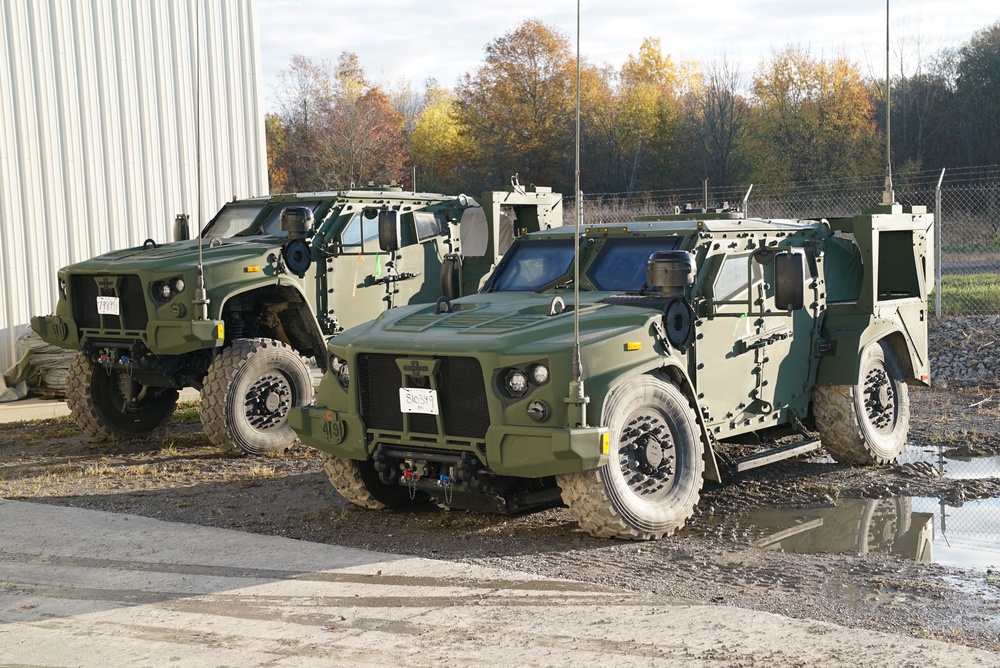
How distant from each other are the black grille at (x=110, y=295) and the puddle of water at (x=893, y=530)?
5.72 meters

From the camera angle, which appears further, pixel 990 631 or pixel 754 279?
pixel 754 279

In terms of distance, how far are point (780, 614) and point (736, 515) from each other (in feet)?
7.33

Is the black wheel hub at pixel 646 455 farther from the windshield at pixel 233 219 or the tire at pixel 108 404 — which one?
the windshield at pixel 233 219

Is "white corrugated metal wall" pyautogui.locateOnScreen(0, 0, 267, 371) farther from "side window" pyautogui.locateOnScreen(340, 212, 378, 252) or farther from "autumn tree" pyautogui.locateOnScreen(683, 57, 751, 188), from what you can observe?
"autumn tree" pyautogui.locateOnScreen(683, 57, 751, 188)

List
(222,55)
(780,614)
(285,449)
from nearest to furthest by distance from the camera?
(780,614) < (285,449) < (222,55)

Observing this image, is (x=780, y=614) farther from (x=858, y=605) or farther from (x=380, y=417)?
(x=380, y=417)

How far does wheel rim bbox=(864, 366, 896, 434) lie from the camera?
9.46 meters

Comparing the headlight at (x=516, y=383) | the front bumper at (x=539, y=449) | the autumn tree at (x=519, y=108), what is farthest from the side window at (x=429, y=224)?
the autumn tree at (x=519, y=108)

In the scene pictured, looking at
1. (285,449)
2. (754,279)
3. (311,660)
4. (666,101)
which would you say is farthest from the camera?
(666,101)

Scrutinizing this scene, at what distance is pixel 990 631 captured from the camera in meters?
5.48

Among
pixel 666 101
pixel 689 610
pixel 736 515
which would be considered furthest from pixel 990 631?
pixel 666 101

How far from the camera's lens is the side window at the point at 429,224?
12339 millimetres

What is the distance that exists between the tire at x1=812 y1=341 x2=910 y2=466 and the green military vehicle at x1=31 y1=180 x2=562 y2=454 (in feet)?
11.0

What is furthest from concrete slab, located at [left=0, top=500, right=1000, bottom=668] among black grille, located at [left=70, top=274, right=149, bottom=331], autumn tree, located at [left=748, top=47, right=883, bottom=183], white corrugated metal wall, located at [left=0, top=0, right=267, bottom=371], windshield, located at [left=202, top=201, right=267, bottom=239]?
autumn tree, located at [left=748, top=47, right=883, bottom=183]
